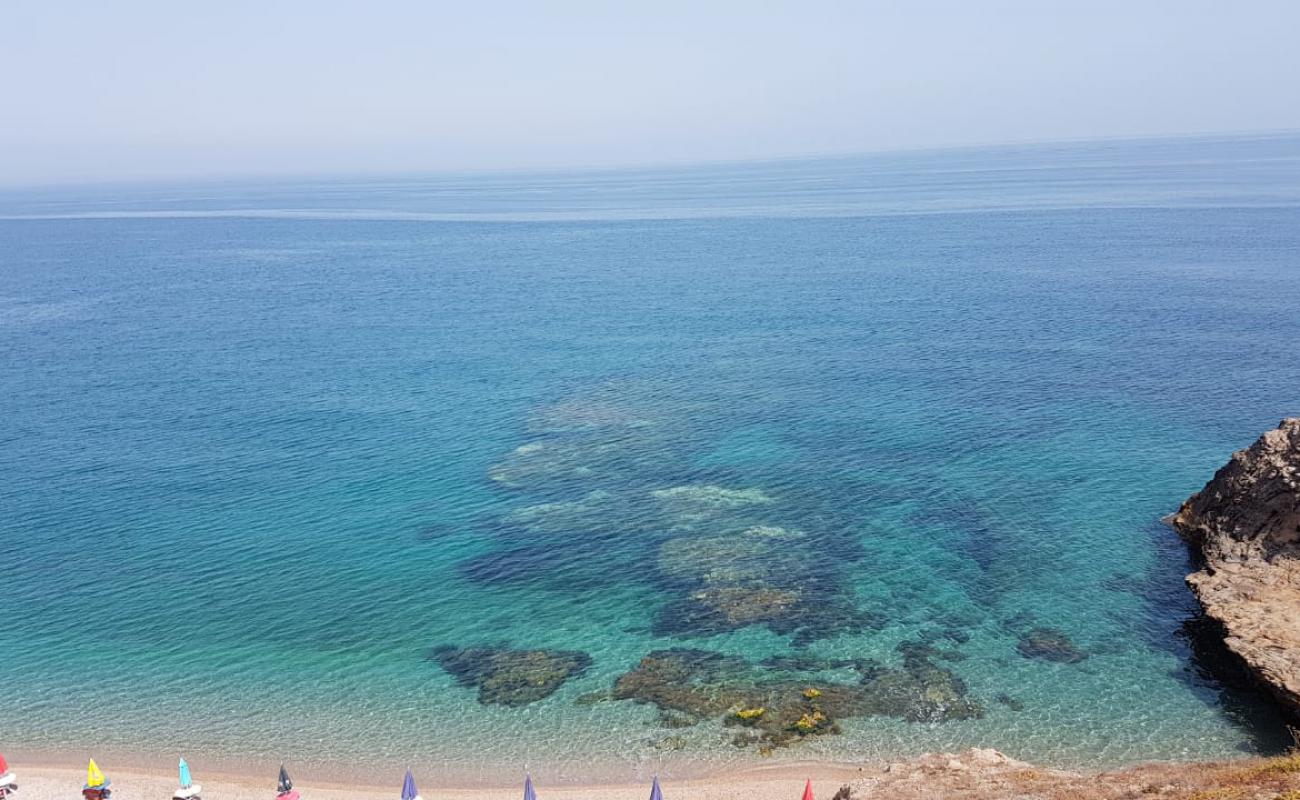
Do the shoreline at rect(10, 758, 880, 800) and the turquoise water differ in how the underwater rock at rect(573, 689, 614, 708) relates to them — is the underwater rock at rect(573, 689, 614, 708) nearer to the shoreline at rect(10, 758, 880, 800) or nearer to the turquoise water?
the turquoise water

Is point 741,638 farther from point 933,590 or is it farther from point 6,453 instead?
point 6,453

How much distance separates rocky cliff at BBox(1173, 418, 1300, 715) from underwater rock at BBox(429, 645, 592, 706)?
33276mm

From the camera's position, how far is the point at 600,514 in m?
68.1

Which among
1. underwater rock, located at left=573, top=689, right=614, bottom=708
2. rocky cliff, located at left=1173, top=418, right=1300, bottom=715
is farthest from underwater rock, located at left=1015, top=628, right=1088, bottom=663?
underwater rock, located at left=573, top=689, right=614, bottom=708

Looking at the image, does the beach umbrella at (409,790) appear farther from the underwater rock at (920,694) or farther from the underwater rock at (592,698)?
the underwater rock at (920,694)

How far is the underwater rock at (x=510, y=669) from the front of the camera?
1893 inches

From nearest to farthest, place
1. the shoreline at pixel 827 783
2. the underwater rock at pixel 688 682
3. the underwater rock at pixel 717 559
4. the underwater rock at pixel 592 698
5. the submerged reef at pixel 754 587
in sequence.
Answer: the shoreline at pixel 827 783
the underwater rock at pixel 688 682
the underwater rock at pixel 592 698
the submerged reef at pixel 754 587
the underwater rock at pixel 717 559

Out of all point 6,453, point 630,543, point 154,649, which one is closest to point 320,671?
point 154,649

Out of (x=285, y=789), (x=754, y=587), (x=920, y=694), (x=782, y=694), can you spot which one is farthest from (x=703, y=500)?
(x=285, y=789)

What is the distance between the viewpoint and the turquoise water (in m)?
45.8

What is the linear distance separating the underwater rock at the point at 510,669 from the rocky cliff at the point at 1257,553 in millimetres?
33276

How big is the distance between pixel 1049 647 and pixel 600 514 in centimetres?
3155

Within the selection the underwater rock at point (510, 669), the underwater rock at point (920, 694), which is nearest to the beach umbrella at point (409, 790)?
the underwater rock at point (510, 669)

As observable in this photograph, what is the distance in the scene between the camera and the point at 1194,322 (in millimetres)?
115312
